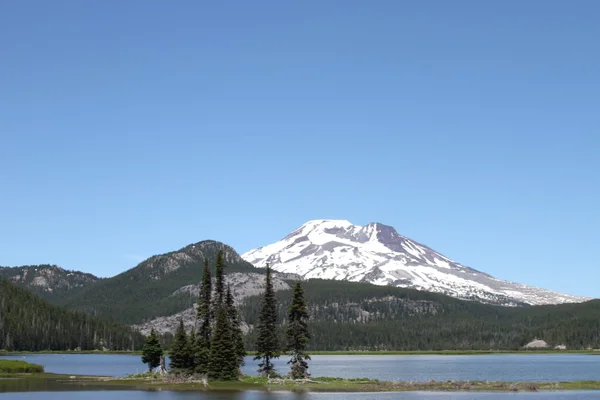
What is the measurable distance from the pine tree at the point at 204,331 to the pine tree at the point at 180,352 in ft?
5.78

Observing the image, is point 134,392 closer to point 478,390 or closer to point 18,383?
point 18,383

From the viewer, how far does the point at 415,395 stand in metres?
104

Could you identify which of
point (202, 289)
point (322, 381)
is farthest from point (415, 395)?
point (202, 289)

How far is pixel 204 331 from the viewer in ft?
431

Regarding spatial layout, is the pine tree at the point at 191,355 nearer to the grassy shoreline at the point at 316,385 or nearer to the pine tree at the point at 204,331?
the pine tree at the point at 204,331

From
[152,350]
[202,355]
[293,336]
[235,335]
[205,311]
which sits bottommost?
[202,355]

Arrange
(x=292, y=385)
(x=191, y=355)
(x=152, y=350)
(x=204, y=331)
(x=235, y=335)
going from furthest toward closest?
(x=235, y=335)
(x=152, y=350)
(x=204, y=331)
(x=191, y=355)
(x=292, y=385)

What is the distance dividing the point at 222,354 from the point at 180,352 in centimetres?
1015

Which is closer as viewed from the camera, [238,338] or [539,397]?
[539,397]

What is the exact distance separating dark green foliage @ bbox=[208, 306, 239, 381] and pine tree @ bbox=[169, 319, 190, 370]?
754 centimetres

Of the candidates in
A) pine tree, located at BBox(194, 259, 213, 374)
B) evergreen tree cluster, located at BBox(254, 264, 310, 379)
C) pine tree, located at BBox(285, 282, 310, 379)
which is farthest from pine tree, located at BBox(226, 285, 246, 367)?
pine tree, located at BBox(285, 282, 310, 379)

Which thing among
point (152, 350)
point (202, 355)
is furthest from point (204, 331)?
point (152, 350)

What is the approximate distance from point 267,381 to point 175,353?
58.9 ft

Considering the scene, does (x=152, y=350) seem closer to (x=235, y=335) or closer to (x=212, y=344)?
(x=235, y=335)
